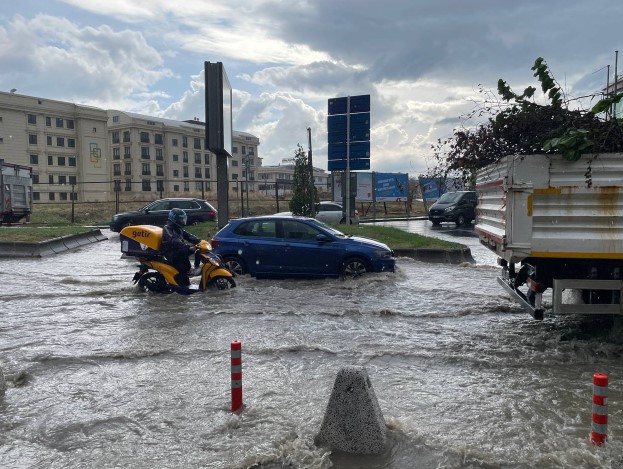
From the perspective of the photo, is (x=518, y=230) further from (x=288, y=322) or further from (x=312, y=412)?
(x=288, y=322)

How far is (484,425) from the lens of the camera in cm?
454

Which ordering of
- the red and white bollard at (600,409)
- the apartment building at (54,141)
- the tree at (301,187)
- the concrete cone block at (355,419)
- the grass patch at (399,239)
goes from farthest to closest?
the apartment building at (54,141)
the tree at (301,187)
the grass patch at (399,239)
the concrete cone block at (355,419)
the red and white bollard at (600,409)

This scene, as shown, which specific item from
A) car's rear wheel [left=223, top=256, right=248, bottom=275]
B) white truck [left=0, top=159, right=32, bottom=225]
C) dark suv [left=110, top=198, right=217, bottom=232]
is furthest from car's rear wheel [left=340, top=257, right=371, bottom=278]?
white truck [left=0, top=159, right=32, bottom=225]

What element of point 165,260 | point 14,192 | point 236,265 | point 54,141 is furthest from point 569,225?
point 54,141

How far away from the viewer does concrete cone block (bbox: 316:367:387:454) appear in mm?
4020

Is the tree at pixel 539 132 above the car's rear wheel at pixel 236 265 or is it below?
above

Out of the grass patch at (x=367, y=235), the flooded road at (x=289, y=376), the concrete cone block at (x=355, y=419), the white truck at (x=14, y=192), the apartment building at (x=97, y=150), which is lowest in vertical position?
the flooded road at (x=289, y=376)

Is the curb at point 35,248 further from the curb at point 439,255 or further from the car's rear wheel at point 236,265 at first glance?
the curb at point 439,255

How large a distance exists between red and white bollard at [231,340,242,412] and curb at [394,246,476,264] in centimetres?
1067

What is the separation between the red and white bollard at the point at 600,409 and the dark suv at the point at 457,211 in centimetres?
2312

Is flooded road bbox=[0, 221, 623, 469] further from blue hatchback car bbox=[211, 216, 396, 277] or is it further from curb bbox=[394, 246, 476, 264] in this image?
curb bbox=[394, 246, 476, 264]

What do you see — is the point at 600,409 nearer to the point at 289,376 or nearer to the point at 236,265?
the point at 289,376

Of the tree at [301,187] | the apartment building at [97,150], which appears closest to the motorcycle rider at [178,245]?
the tree at [301,187]

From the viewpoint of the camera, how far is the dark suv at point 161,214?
73.8ft
